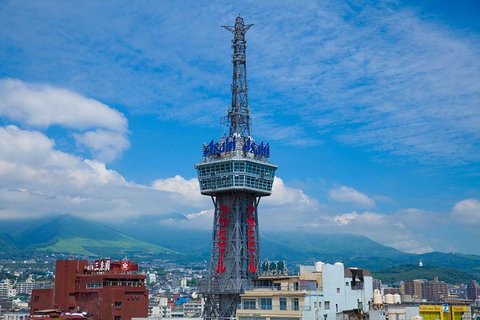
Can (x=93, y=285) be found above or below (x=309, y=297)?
above

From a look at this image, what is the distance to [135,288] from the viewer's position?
13150 centimetres

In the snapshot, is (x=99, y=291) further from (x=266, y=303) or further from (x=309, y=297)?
(x=309, y=297)

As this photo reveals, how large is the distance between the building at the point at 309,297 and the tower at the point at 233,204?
33.2 meters

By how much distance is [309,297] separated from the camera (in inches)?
3108

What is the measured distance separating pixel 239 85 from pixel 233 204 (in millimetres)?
27187

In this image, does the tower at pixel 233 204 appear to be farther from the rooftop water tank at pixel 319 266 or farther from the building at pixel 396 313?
the building at pixel 396 313

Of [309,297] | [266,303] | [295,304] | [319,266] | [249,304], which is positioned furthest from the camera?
[249,304]

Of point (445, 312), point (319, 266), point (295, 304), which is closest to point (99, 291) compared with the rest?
point (319, 266)

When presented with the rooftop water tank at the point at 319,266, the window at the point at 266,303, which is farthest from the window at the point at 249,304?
the rooftop water tank at the point at 319,266

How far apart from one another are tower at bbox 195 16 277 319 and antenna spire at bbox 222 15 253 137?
0.82 feet

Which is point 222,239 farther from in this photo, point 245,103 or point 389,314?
point 389,314

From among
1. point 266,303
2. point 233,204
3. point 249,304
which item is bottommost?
point 249,304

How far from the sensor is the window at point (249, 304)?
278ft

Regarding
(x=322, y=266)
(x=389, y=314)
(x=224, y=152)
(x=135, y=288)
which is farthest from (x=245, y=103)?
(x=389, y=314)
